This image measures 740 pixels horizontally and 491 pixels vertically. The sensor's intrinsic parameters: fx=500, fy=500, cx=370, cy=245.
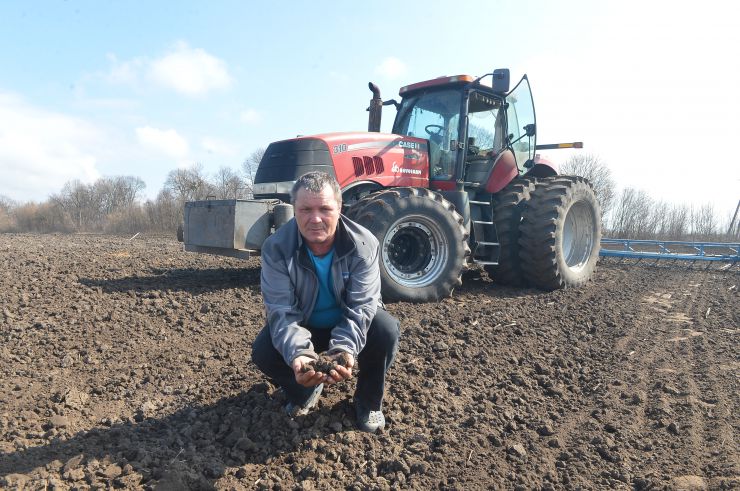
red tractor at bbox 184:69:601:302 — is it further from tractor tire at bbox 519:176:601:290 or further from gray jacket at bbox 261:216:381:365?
gray jacket at bbox 261:216:381:365

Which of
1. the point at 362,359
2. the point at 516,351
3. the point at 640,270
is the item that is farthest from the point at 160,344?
the point at 640,270

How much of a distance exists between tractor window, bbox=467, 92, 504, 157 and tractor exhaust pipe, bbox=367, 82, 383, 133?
1.20m

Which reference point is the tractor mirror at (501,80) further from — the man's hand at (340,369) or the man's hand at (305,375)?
the man's hand at (305,375)

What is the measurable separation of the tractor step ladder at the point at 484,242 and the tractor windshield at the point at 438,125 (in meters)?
0.59

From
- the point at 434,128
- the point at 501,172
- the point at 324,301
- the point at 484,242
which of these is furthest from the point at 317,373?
the point at 501,172

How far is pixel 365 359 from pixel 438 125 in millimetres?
4330

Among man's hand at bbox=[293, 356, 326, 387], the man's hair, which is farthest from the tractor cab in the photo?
man's hand at bbox=[293, 356, 326, 387]

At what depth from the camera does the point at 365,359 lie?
2.62 metres

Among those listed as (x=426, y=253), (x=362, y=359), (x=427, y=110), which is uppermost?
(x=427, y=110)

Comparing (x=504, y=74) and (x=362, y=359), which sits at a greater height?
(x=504, y=74)

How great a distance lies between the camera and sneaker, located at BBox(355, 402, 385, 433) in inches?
102

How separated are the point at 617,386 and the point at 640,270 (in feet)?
23.7

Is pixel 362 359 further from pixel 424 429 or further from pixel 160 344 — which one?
pixel 160 344

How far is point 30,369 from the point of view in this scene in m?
3.22
